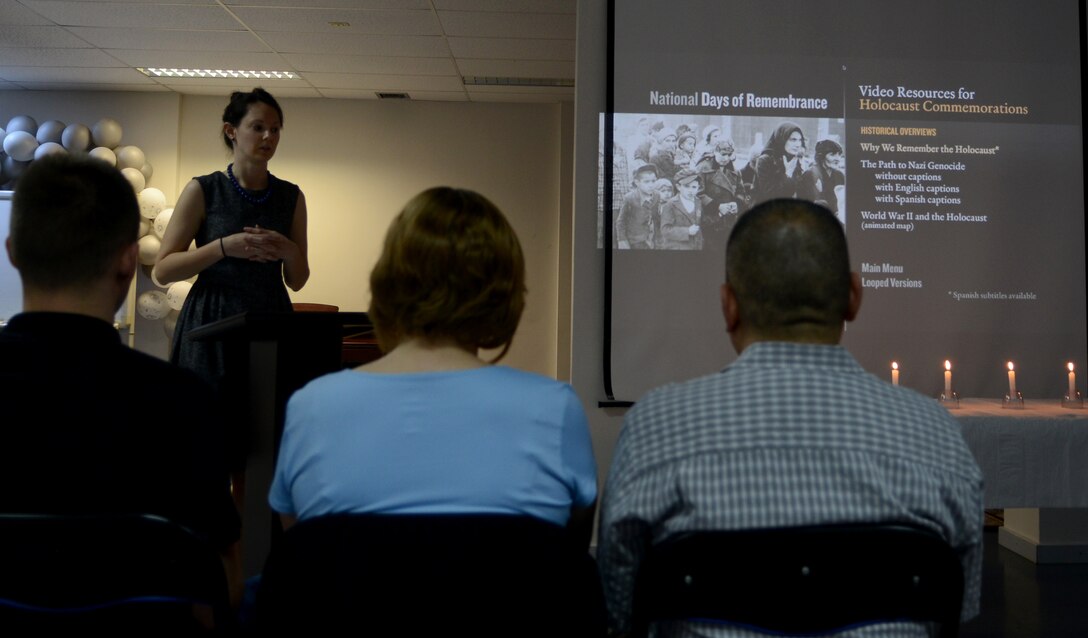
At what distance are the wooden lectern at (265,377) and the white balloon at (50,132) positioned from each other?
5997 mm

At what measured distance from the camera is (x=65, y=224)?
1.22 metres

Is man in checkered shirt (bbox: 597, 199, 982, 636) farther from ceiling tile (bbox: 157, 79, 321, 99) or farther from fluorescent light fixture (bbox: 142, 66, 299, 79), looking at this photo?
ceiling tile (bbox: 157, 79, 321, 99)

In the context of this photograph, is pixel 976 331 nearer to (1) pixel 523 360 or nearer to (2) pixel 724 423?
(2) pixel 724 423

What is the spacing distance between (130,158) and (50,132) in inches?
23.5

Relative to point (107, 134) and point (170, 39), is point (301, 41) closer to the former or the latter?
point (170, 39)

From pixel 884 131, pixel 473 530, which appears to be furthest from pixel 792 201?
pixel 884 131

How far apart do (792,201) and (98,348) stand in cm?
101

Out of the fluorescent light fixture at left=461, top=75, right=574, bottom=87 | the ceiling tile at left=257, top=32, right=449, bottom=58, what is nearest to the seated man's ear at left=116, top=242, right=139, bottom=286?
the ceiling tile at left=257, top=32, right=449, bottom=58

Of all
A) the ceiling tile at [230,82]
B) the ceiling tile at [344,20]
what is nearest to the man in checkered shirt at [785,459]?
the ceiling tile at [344,20]

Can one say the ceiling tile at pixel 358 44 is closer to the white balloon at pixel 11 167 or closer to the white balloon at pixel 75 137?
the white balloon at pixel 75 137

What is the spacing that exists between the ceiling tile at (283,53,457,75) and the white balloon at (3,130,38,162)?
2.15 m

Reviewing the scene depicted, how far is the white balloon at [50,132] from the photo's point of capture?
7.01 metres

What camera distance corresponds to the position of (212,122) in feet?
26.1

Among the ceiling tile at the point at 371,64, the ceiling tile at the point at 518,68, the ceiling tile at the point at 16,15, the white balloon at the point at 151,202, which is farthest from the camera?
the white balloon at the point at 151,202
